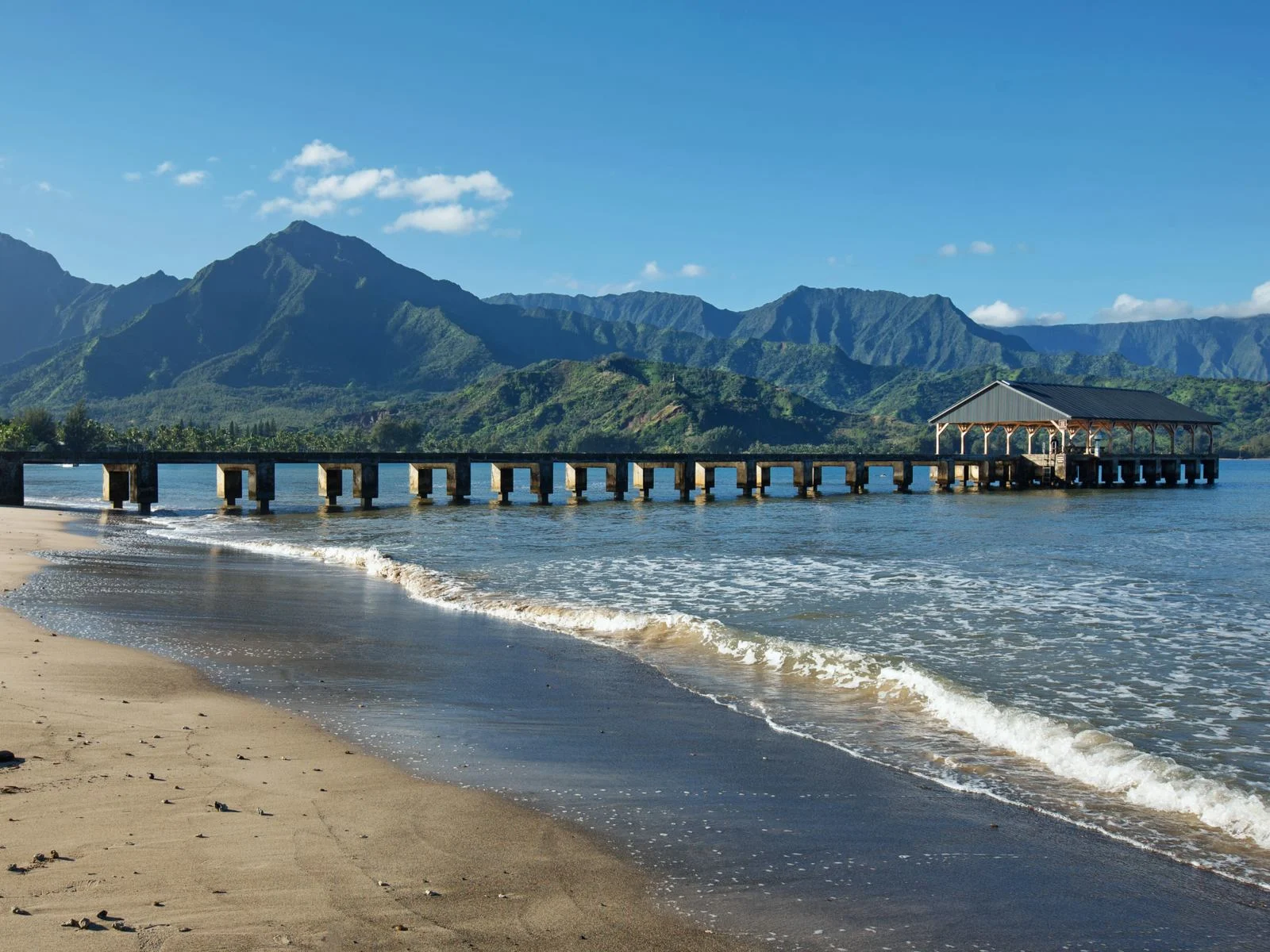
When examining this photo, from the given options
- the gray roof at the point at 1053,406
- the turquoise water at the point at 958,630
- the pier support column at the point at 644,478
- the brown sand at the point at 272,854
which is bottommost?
the turquoise water at the point at 958,630

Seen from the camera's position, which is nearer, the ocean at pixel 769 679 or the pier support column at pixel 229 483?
the ocean at pixel 769 679

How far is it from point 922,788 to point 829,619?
30.1 ft

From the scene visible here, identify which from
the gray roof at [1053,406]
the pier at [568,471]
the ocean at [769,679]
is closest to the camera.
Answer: the ocean at [769,679]

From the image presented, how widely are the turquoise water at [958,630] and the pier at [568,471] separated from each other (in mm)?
13975

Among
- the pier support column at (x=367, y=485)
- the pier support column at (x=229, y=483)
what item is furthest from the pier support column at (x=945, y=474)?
the pier support column at (x=229, y=483)

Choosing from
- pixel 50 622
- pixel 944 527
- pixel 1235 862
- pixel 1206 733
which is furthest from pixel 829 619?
pixel 944 527

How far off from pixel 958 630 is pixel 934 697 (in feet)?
17.2

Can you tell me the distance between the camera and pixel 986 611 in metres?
18.6

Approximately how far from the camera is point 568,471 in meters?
82.0

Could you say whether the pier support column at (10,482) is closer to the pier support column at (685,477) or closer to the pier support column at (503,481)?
the pier support column at (503,481)

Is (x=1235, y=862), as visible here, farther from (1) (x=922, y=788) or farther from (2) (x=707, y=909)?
(2) (x=707, y=909)

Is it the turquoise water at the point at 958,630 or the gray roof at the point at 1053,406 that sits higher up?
the gray roof at the point at 1053,406

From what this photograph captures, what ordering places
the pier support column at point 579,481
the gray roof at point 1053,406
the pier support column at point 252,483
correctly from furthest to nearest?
the gray roof at point 1053,406 → the pier support column at point 579,481 → the pier support column at point 252,483

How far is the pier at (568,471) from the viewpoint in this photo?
2175 inches
